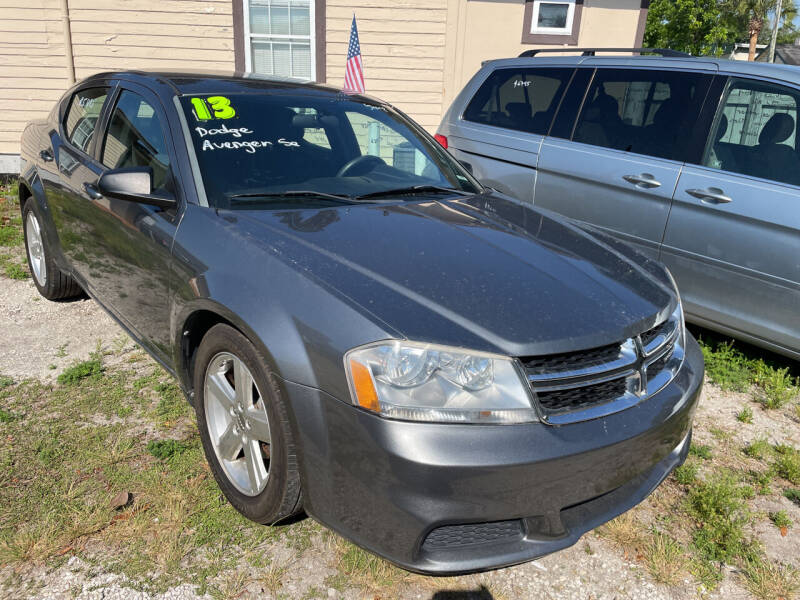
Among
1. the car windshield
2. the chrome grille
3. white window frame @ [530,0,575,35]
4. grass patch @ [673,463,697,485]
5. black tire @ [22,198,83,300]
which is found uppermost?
white window frame @ [530,0,575,35]

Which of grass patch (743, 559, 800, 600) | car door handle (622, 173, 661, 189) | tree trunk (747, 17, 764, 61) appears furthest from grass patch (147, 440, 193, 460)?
tree trunk (747, 17, 764, 61)

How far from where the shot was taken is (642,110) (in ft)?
14.5

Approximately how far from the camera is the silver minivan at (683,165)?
3.66m

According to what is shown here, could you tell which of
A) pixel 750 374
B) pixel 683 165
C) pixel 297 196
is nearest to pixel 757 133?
pixel 683 165

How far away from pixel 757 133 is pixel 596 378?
9.26 feet

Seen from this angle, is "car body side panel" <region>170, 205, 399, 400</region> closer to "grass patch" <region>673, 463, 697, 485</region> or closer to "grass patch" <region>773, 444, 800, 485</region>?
"grass patch" <region>673, 463, 697, 485</region>

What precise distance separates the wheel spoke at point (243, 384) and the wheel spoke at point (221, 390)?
0.06 metres

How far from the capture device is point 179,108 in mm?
2881

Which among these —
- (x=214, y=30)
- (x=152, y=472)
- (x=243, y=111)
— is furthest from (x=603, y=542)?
(x=214, y=30)

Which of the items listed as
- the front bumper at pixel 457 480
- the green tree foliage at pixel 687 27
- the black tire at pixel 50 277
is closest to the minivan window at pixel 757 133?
the front bumper at pixel 457 480

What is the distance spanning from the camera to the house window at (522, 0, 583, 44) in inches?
346

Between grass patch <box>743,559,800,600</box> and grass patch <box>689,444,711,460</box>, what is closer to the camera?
grass patch <box>743,559,800,600</box>

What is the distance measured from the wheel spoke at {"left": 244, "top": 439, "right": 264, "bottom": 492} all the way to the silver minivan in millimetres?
2462

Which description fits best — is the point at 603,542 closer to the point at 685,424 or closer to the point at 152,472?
the point at 685,424
